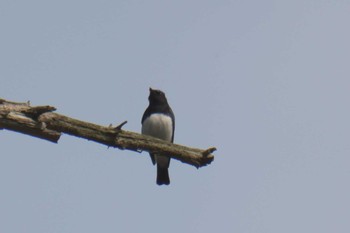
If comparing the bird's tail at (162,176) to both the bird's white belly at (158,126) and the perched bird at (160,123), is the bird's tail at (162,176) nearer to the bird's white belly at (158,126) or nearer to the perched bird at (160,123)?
the perched bird at (160,123)

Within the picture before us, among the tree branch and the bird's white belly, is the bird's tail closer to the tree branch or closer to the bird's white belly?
the bird's white belly

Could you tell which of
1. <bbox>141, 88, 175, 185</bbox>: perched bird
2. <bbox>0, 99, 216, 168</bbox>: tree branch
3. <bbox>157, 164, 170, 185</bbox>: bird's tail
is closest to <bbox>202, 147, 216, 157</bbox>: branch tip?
<bbox>0, 99, 216, 168</bbox>: tree branch

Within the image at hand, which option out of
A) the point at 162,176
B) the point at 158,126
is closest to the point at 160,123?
the point at 158,126

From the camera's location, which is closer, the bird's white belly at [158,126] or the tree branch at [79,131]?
the tree branch at [79,131]

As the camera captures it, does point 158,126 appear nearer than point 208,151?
No

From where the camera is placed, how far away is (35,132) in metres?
6.95

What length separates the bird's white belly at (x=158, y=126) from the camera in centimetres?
1391

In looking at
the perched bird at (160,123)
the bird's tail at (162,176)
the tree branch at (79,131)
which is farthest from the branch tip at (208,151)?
the bird's tail at (162,176)

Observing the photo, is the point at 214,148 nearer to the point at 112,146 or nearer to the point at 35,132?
the point at 112,146

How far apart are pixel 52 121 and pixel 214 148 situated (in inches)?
69.0

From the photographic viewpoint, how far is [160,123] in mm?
13938

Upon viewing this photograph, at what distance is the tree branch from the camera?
6.86 metres

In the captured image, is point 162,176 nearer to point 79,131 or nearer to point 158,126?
point 158,126

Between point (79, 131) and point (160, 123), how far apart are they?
21.6 feet
